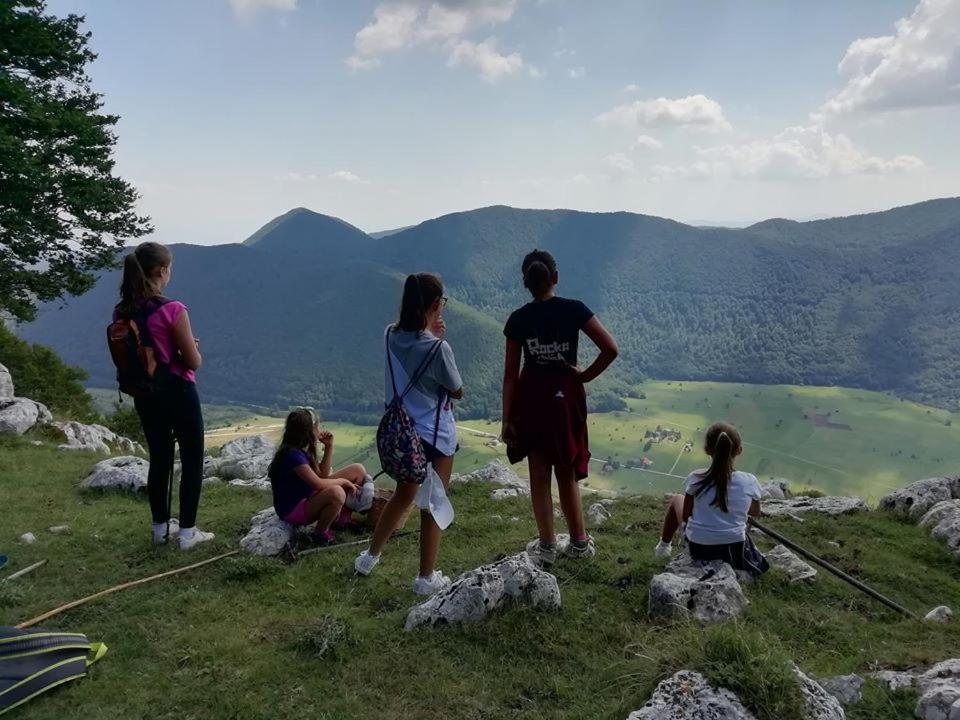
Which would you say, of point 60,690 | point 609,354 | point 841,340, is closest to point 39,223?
point 60,690

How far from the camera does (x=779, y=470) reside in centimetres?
9494

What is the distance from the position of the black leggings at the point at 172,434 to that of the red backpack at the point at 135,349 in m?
0.20

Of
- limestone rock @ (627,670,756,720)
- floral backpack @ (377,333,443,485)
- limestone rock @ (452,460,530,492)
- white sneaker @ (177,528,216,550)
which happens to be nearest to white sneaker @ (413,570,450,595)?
floral backpack @ (377,333,443,485)

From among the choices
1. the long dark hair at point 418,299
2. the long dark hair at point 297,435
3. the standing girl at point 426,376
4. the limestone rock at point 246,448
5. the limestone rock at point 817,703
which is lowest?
the limestone rock at point 246,448

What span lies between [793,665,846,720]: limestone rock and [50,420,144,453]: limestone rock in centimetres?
1533

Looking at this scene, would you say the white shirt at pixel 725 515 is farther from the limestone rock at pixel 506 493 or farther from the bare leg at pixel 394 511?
the limestone rock at pixel 506 493

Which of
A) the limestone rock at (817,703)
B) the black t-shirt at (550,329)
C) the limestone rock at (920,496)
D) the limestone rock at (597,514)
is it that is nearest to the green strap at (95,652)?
the black t-shirt at (550,329)

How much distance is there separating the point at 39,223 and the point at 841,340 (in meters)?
206

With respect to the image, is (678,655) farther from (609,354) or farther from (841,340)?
(841,340)

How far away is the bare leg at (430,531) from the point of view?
5.71 meters

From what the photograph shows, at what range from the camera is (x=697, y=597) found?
17.9 feet

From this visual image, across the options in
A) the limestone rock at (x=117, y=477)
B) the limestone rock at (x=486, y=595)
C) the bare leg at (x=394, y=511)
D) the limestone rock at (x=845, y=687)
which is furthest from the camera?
the limestone rock at (x=117, y=477)

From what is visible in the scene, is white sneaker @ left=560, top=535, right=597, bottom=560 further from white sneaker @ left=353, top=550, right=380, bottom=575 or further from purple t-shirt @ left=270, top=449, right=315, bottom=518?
purple t-shirt @ left=270, top=449, right=315, bottom=518

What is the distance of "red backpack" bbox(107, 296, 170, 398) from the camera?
629 cm
